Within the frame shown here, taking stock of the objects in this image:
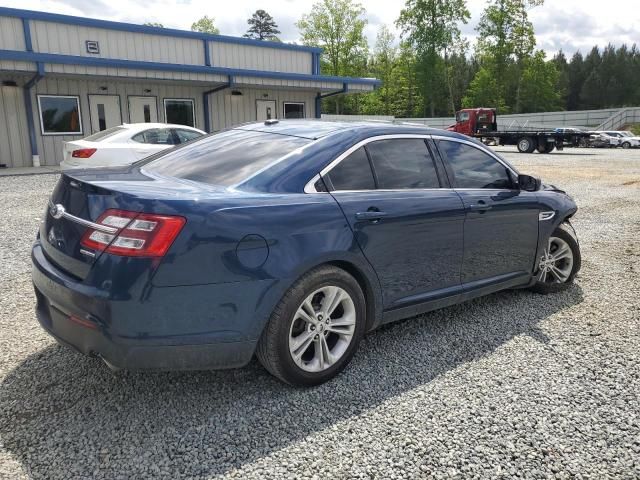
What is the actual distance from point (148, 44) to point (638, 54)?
88051 mm

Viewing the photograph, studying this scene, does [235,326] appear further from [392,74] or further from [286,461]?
[392,74]

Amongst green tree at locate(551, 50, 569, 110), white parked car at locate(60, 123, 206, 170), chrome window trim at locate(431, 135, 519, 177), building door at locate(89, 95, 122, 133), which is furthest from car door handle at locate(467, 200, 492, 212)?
green tree at locate(551, 50, 569, 110)

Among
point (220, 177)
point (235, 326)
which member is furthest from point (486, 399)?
point (220, 177)

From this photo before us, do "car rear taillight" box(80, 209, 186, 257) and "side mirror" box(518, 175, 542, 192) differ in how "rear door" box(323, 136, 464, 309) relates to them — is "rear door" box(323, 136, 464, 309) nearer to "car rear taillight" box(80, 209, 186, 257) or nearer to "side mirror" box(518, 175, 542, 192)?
"side mirror" box(518, 175, 542, 192)

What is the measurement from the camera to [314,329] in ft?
9.85

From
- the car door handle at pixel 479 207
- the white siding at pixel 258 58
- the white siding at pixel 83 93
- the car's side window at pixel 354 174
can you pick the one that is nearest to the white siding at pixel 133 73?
the white siding at pixel 83 93

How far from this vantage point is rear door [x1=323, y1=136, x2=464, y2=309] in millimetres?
3182

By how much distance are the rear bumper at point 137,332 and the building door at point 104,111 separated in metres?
17.0

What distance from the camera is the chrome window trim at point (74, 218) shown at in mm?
2502

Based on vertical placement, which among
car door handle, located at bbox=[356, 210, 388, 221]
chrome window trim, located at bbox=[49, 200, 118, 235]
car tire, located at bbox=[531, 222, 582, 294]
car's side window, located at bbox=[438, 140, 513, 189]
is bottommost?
car tire, located at bbox=[531, 222, 582, 294]

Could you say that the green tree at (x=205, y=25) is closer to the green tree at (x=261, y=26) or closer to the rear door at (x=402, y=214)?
the green tree at (x=261, y=26)

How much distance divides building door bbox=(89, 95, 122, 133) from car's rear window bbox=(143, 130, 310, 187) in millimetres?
16037

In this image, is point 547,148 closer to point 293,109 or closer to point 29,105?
point 293,109

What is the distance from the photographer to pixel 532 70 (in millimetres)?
58250
